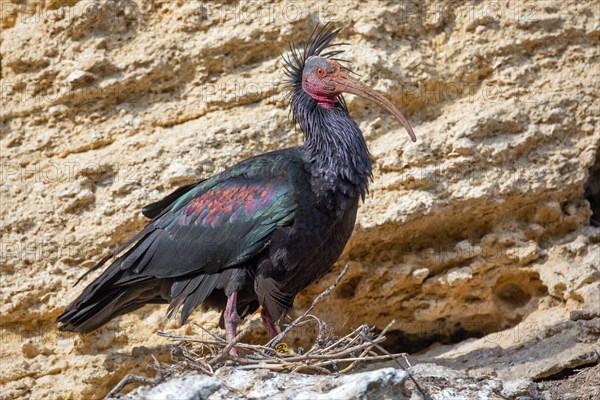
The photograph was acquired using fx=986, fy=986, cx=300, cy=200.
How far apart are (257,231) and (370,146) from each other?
67.6 inches

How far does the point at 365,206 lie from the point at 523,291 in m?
1.54

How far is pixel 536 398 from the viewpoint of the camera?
607cm

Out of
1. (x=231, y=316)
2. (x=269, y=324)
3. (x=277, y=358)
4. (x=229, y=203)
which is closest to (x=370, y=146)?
(x=229, y=203)

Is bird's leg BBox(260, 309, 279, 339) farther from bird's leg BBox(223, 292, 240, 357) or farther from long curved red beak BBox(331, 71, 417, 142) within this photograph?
long curved red beak BBox(331, 71, 417, 142)

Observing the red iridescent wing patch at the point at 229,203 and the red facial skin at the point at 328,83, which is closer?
the red iridescent wing patch at the point at 229,203

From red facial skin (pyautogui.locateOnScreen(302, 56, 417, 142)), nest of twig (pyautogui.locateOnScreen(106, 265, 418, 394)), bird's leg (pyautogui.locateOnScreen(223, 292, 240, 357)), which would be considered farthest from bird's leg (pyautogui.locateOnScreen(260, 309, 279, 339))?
red facial skin (pyautogui.locateOnScreen(302, 56, 417, 142))

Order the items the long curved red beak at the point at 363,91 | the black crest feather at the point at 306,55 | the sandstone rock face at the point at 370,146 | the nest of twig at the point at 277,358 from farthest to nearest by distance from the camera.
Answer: the sandstone rock face at the point at 370,146 < the black crest feather at the point at 306,55 < the long curved red beak at the point at 363,91 < the nest of twig at the point at 277,358

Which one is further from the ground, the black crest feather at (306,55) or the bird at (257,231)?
the black crest feather at (306,55)

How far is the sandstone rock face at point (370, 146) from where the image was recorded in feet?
26.2

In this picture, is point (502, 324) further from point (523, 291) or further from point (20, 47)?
point (20, 47)

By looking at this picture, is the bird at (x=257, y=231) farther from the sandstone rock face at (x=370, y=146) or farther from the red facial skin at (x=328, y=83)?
the sandstone rock face at (x=370, y=146)

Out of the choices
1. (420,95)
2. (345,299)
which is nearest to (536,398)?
(345,299)

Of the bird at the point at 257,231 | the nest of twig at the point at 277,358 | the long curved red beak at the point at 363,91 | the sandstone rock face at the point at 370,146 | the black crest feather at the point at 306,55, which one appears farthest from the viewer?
the sandstone rock face at the point at 370,146

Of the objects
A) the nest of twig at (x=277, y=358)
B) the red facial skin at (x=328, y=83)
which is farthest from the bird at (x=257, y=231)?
the nest of twig at (x=277, y=358)
